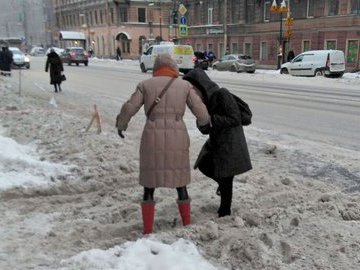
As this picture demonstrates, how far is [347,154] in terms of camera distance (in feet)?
25.2

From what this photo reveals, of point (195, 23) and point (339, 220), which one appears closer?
point (339, 220)

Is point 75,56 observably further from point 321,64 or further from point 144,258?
point 144,258

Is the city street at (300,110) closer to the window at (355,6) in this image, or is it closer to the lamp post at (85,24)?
the window at (355,6)

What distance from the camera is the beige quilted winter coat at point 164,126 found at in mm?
4047

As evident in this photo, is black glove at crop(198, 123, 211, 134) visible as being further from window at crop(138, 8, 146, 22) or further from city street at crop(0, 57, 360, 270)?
window at crop(138, 8, 146, 22)

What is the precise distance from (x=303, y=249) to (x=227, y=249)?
1.99 ft

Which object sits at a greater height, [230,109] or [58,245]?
[230,109]

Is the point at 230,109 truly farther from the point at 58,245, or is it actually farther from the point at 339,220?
the point at 58,245

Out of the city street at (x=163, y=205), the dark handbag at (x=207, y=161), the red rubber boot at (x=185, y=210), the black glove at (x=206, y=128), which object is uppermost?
the black glove at (x=206, y=128)

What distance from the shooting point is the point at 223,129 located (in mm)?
4371

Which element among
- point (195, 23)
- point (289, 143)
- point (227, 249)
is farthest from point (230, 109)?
point (195, 23)

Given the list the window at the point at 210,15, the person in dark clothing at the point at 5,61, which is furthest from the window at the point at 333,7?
the person in dark clothing at the point at 5,61

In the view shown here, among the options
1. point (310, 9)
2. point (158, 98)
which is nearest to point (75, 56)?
point (310, 9)

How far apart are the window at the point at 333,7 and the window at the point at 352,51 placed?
2.95m
